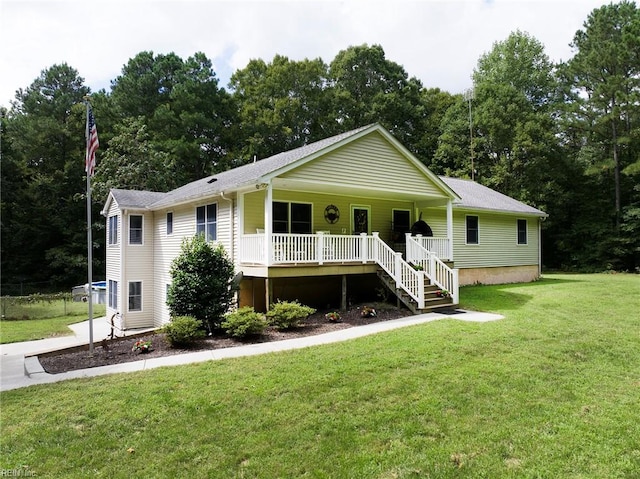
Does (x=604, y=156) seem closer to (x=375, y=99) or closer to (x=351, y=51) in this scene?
(x=375, y=99)

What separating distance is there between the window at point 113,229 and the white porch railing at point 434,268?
13385 millimetres

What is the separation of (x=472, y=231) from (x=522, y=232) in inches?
167

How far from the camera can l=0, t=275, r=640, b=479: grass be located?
396 centimetres

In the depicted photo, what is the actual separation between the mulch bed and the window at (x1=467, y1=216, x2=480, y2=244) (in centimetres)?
Answer: 862

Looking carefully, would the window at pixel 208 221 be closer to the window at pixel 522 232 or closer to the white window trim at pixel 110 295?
the white window trim at pixel 110 295

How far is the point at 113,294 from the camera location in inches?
750

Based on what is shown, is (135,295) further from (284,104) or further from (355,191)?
(284,104)

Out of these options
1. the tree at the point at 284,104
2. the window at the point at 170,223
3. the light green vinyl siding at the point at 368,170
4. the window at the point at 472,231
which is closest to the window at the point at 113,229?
the window at the point at 170,223

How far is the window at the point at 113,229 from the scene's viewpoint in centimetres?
1873

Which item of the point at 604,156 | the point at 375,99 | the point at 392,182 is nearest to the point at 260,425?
the point at 392,182

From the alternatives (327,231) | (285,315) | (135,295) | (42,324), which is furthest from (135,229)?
(285,315)

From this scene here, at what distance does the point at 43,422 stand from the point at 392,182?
11.3 m

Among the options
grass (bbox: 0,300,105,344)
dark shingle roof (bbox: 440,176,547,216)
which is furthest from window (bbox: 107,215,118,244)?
dark shingle roof (bbox: 440,176,547,216)

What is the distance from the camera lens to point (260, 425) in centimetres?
466
